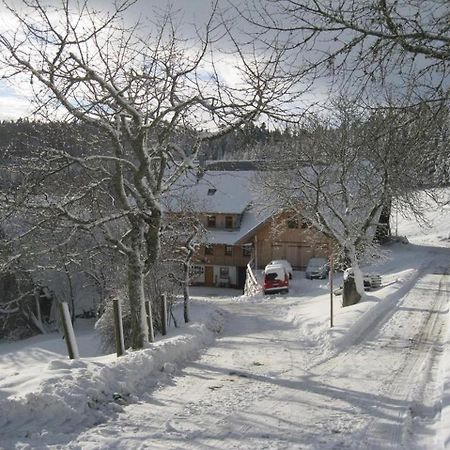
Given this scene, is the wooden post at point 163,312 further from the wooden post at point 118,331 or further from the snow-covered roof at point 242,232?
the snow-covered roof at point 242,232

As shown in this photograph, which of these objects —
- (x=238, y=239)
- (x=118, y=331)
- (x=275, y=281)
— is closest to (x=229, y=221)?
(x=238, y=239)

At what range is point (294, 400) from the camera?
27.5 feet

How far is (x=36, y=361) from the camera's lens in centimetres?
2689

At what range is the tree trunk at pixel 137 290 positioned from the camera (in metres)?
12.1

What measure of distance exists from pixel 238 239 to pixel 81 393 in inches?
1424

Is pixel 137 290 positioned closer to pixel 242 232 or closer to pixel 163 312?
pixel 163 312

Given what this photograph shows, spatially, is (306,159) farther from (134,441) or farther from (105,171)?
(134,441)

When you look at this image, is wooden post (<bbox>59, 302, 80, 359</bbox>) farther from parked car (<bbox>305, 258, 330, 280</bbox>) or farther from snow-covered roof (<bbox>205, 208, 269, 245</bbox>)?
snow-covered roof (<bbox>205, 208, 269, 245</bbox>)

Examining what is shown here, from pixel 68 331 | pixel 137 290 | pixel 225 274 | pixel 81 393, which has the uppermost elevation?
pixel 137 290

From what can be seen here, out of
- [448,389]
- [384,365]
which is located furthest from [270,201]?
[448,389]

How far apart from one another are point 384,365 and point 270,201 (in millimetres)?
23621

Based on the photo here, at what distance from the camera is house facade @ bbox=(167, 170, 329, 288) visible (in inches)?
1709

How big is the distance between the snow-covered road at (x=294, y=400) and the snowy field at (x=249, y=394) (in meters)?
0.02

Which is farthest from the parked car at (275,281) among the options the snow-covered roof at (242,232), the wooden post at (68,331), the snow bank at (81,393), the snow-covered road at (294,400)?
the wooden post at (68,331)
